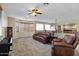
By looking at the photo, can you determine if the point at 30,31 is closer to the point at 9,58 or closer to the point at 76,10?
the point at 9,58

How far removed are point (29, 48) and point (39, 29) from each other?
50 centimetres

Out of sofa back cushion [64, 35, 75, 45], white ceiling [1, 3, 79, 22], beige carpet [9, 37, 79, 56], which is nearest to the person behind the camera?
white ceiling [1, 3, 79, 22]

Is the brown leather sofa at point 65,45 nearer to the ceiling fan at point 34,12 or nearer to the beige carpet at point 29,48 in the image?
the beige carpet at point 29,48

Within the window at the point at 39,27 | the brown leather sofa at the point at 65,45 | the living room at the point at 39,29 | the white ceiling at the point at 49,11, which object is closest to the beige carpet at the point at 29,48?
Answer: the living room at the point at 39,29

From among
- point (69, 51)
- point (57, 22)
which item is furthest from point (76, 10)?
point (69, 51)

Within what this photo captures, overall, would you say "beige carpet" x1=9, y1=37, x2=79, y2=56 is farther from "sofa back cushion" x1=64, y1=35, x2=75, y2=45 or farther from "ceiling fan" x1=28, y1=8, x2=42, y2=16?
"ceiling fan" x1=28, y1=8, x2=42, y2=16

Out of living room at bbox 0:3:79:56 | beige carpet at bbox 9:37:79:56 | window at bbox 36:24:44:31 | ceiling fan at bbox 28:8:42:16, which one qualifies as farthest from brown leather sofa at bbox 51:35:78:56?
ceiling fan at bbox 28:8:42:16

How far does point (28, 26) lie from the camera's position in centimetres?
290

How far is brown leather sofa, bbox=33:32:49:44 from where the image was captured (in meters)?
2.89

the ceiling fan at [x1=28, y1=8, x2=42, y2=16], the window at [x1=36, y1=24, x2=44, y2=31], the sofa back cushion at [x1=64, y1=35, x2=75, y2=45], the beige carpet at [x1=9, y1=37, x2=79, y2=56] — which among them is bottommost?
the beige carpet at [x1=9, y1=37, x2=79, y2=56]

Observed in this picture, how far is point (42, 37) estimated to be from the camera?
2977 millimetres

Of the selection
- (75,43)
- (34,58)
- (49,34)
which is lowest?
(34,58)

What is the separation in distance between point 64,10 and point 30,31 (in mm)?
900

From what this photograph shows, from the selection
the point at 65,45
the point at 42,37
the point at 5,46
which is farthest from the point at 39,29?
the point at 5,46
